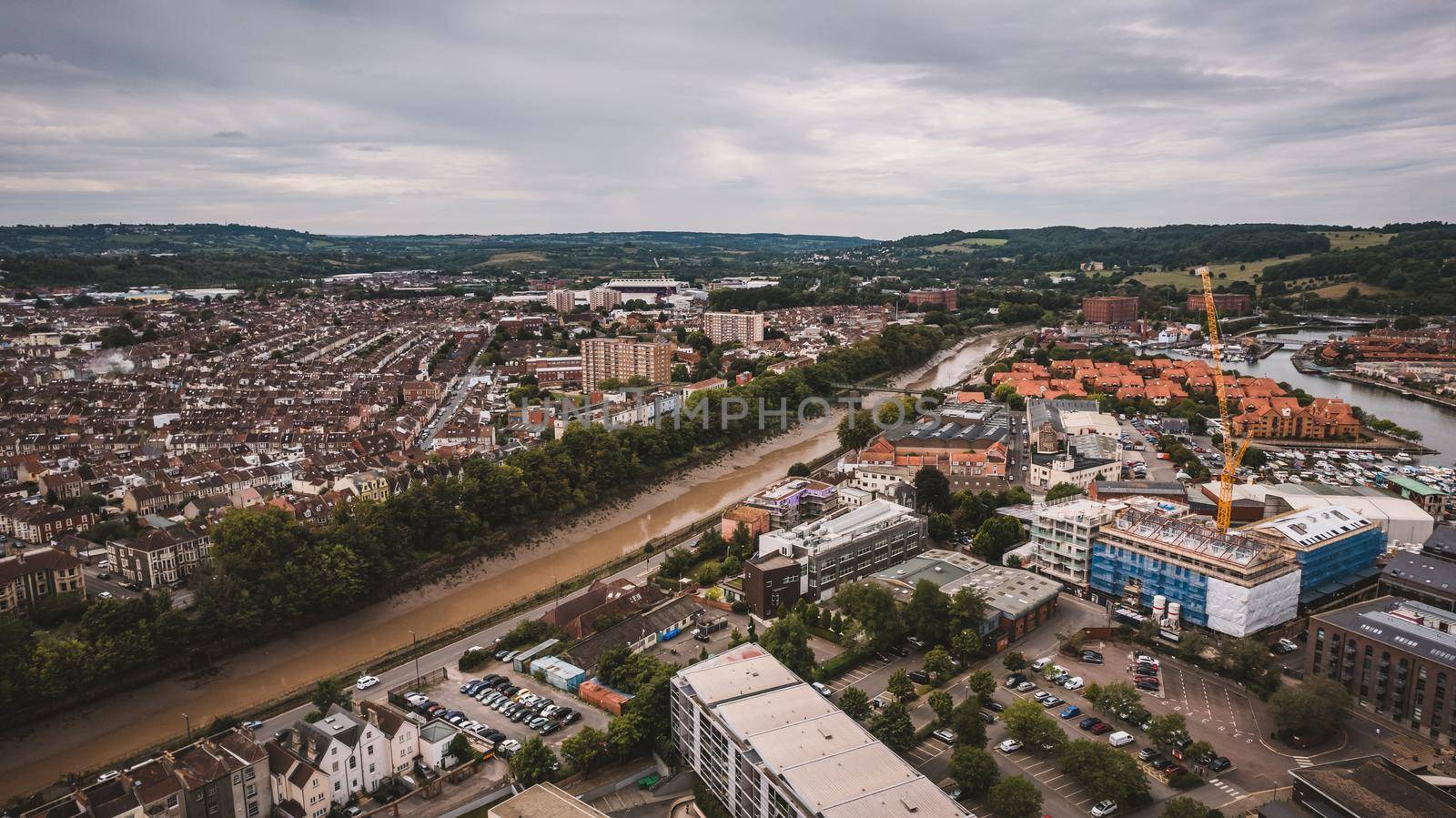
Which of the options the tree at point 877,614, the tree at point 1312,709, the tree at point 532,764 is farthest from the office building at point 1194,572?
the tree at point 532,764

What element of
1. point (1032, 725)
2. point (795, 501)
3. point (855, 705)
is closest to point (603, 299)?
point (795, 501)

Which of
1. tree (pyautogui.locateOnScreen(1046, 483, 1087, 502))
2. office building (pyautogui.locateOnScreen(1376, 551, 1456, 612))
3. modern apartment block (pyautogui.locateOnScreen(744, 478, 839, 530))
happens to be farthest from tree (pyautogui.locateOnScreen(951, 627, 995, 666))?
tree (pyautogui.locateOnScreen(1046, 483, 1087, 502))

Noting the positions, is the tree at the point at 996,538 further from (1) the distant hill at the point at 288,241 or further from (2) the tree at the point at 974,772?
(1) the distant hill at the point at 288,241

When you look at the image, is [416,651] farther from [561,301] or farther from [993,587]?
[561,301]

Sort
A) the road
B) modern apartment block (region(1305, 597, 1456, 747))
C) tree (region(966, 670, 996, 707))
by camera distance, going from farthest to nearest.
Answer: the road < tree (region(966, 670, 996, 707)) < modern apartment block (region(1305, 597, 1456, 747))

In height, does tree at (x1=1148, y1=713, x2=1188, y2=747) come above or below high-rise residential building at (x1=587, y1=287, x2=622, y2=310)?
below

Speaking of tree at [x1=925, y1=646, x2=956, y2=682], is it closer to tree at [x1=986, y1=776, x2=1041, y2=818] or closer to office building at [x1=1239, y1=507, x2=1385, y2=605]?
tree at [x1=986, y1=776, x2=1041, y2=818]

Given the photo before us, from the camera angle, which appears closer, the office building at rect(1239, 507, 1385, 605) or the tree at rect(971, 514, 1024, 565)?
the office building at rect(1239, 507, 1385, 605)
